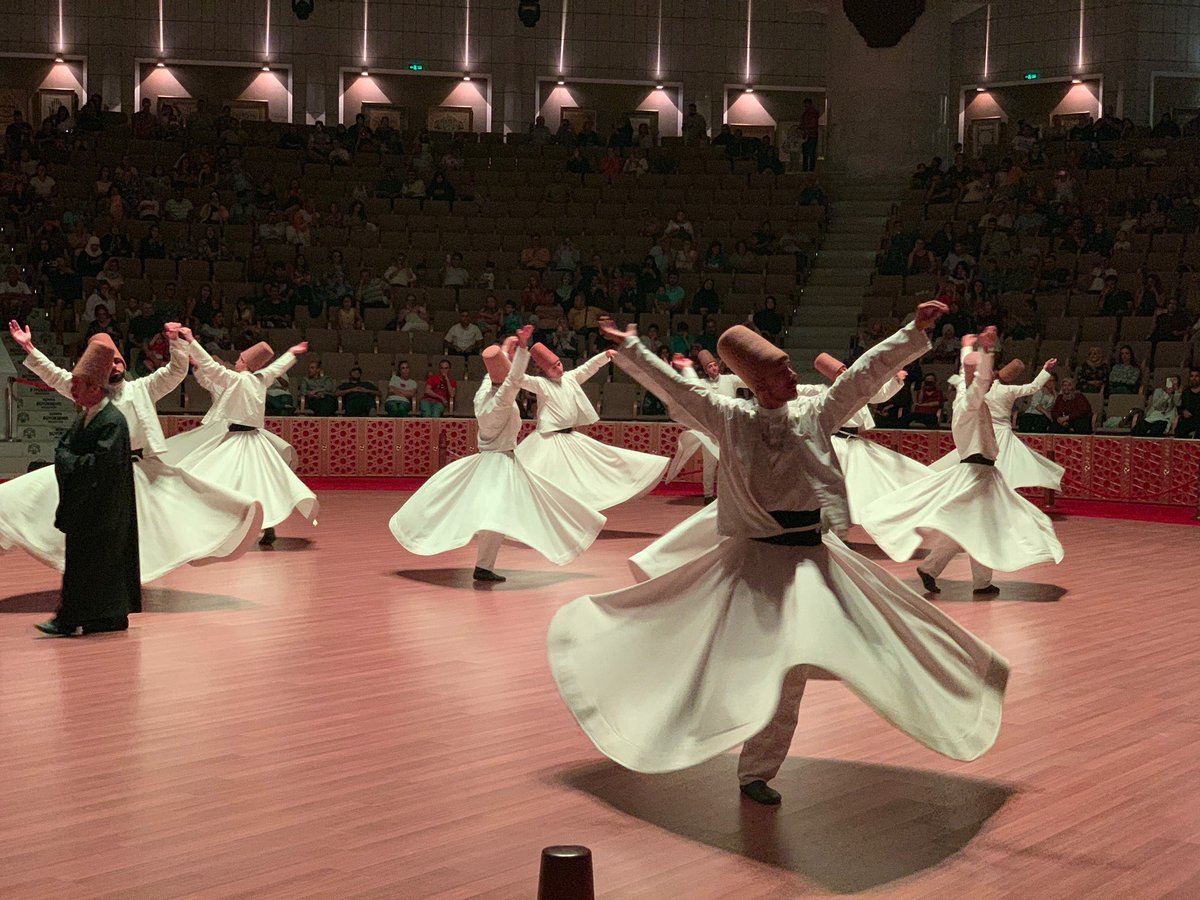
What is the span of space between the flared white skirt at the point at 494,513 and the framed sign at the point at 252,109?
64.9 feet

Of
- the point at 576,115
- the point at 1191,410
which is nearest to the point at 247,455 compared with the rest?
the point at 1191,410

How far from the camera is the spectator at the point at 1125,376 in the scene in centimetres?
1612

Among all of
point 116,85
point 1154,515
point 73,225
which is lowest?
point 1154,515

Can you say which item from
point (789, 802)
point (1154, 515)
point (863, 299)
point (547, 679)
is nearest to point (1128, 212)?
point (863, 299)

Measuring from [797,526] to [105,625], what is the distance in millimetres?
4385

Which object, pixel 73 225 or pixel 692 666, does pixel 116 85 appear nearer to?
pixel 73 225

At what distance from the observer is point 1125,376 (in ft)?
53.1

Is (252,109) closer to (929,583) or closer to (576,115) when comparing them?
(576,115)

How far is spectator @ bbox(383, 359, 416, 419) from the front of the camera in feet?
55.5

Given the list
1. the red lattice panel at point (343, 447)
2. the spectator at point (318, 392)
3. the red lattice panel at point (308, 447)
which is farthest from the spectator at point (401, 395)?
the red lattice panel at point (308, 447)

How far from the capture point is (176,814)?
15.1 ft

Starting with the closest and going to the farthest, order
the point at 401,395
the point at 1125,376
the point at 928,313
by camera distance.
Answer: the point at 928,313 → the point at 1125,376 → the point at 401,395

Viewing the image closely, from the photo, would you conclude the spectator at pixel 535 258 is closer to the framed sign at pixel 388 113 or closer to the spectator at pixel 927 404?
the spectator at pixel 927 404

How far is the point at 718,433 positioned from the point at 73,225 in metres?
16.4
